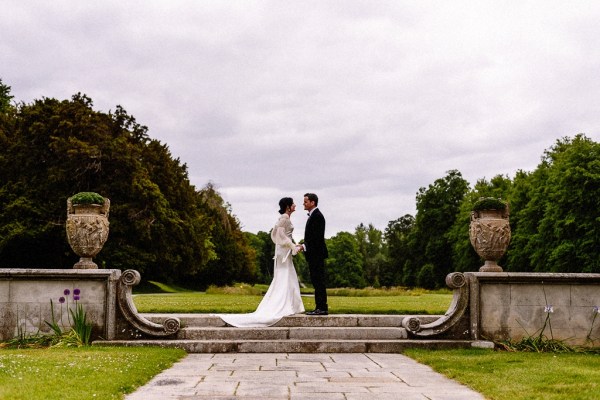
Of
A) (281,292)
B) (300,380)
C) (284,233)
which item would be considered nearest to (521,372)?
(300,380)

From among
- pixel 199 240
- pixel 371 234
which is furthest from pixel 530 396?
pixel 371 234

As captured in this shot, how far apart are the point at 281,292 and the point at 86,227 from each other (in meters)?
3.84

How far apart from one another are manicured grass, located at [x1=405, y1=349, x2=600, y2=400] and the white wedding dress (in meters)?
2.69

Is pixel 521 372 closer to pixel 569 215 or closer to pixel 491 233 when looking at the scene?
pixel 491 233

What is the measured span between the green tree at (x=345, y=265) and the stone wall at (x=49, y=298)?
8350 centimetres

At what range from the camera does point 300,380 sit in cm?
799

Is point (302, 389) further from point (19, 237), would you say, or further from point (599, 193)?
point (599, 193)

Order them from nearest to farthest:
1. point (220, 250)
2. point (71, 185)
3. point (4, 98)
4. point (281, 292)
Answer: point (281, 292) → point (71, 185) → point (4, 98) → point (220, 250)

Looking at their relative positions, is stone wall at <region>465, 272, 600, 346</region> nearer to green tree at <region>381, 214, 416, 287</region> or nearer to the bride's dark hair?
the bride's dark hair

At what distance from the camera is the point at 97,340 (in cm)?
1162

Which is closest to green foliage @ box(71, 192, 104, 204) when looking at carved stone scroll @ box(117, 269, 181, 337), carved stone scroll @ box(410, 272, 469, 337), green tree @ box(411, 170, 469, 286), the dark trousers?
carved stone scroll @ box(117, 269, 181, 337)

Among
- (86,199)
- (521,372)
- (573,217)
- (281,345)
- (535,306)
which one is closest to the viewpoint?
(521,372)

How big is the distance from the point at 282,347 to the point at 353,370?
2673 mm

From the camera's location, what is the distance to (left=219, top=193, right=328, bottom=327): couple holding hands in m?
12.6
